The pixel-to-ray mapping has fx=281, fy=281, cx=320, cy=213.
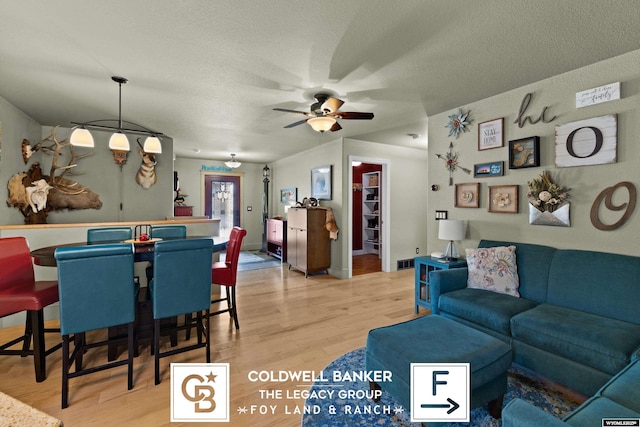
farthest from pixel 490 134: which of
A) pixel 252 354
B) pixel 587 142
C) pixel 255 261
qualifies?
pixel 255 261

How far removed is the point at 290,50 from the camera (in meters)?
2.23

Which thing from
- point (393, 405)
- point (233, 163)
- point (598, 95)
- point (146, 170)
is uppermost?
point (233, 163)

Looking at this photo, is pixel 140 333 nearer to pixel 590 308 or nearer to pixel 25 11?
pixel 25 11

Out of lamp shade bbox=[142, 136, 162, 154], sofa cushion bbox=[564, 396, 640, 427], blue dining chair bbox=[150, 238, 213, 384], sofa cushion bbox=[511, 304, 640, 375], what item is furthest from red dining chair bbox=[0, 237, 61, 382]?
sofa cushion bbox=[511, 304, 640, 375]

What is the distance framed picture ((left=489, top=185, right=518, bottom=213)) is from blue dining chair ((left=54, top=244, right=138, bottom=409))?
350cm

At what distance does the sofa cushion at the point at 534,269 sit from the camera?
2518 millimetres

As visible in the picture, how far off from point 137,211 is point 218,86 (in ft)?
10.4

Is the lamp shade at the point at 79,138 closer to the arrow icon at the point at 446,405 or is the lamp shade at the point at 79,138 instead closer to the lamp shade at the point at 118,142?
the lamp shade at the point at 118,142

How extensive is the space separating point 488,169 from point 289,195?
4.67 metres

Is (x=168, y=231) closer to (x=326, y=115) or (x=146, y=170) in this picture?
(x=146, y=170)

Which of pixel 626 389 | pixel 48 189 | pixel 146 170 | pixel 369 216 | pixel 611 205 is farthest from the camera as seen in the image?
pixel 369 216

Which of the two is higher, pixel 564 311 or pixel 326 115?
pixel 326 115

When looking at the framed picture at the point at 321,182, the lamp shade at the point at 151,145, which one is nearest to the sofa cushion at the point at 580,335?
the framed picture at the point at 321,182

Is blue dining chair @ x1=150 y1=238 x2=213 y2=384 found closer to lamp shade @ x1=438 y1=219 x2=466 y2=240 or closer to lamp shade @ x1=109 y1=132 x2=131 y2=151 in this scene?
lamp shade @ x1=109 y1=132 x2=131 y2=151
